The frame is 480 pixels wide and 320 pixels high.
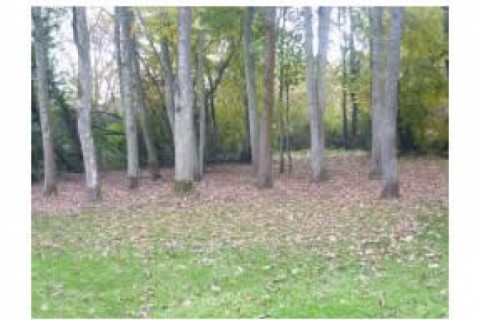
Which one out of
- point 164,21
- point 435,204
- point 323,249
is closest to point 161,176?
point 164,21

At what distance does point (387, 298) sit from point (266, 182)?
969cm

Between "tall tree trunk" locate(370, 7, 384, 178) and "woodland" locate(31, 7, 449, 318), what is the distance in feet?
0.19

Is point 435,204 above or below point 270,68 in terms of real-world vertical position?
below

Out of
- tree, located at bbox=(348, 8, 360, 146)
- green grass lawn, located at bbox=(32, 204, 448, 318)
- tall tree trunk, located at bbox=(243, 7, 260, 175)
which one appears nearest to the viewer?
green grass lawn, located at bbox=(32, 204, 448, 318)

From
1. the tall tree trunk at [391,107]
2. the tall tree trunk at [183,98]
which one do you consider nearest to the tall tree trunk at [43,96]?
the tall tree trunk at [183,98]

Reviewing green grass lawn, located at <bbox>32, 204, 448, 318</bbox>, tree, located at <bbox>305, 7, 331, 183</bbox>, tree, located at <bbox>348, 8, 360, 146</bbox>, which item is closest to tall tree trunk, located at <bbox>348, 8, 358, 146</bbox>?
tree, located at <bbox>348, 8, 360, 146</bbox>

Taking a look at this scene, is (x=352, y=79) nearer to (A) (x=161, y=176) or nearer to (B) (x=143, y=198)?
(A) (x=161, y=176)

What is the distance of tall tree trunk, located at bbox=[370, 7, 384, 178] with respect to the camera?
14970 mm

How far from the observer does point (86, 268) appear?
853cm

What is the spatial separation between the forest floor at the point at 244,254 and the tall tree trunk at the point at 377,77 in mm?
2388

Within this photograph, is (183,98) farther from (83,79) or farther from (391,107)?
(391,107)

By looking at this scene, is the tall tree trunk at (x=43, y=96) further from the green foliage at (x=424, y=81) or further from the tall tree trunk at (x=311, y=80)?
the green foliage at (x=424, y=81)

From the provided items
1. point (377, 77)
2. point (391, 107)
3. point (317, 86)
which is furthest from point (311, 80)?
point (391, 107)

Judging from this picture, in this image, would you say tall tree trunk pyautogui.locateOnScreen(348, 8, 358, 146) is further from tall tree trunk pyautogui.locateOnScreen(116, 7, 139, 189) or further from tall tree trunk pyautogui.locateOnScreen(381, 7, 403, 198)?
tall tree trunk pyautogui.locateOnScreen(381, 7, 403, 198)
